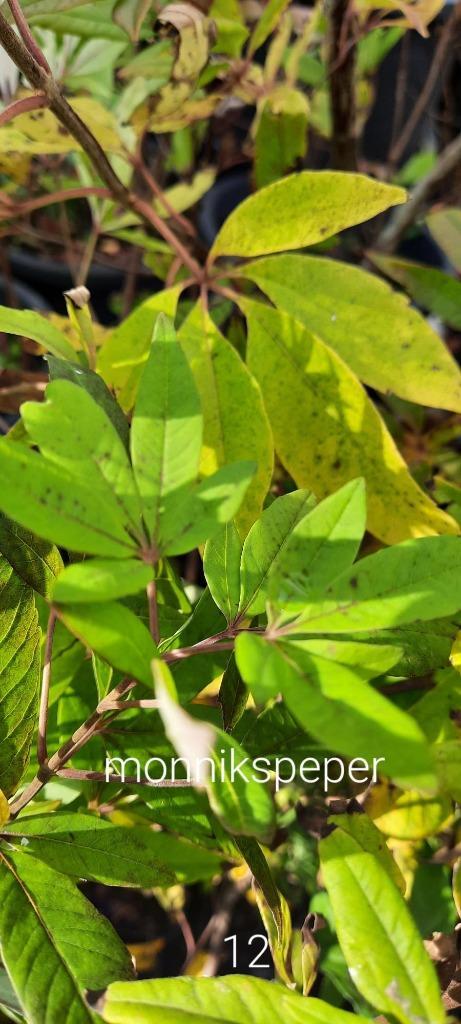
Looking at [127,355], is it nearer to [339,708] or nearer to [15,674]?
[15,674]

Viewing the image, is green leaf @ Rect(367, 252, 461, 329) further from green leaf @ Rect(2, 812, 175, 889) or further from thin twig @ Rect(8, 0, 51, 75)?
green leaf @ Rect(2, 812, 175, 889)

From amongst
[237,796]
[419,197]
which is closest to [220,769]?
[237,796]

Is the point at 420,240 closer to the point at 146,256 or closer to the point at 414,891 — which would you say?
the point at 146,256

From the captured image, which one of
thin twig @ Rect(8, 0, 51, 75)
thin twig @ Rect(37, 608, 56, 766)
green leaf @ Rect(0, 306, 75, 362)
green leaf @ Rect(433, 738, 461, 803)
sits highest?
thin twig @ Rect(8, 0, 51, 75)

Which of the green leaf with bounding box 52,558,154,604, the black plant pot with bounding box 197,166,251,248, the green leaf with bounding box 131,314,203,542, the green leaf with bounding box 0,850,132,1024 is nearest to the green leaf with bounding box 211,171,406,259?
the green leaf with bounding box 131,314,203,542

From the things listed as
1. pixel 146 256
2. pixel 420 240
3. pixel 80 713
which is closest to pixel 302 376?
pixel 80 713

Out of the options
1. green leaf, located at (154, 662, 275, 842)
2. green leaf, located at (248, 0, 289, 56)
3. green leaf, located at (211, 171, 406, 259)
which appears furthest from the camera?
green leaf, located at (248, 0, 289, 56)

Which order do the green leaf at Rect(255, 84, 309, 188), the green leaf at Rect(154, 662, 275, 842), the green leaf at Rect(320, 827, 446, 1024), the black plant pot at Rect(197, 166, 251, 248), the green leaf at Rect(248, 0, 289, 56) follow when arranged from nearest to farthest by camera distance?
the green leaf at Rect(154, 662, 275, 842)
the green leaf at Rect(320, 827, 446, 1024)
the green leaf at Rect(248, 0, 289, 56)
the green leaf at Rect(255, 84, 309, 188)
the black plant pot at Rect(197, 166, 251, 248)
